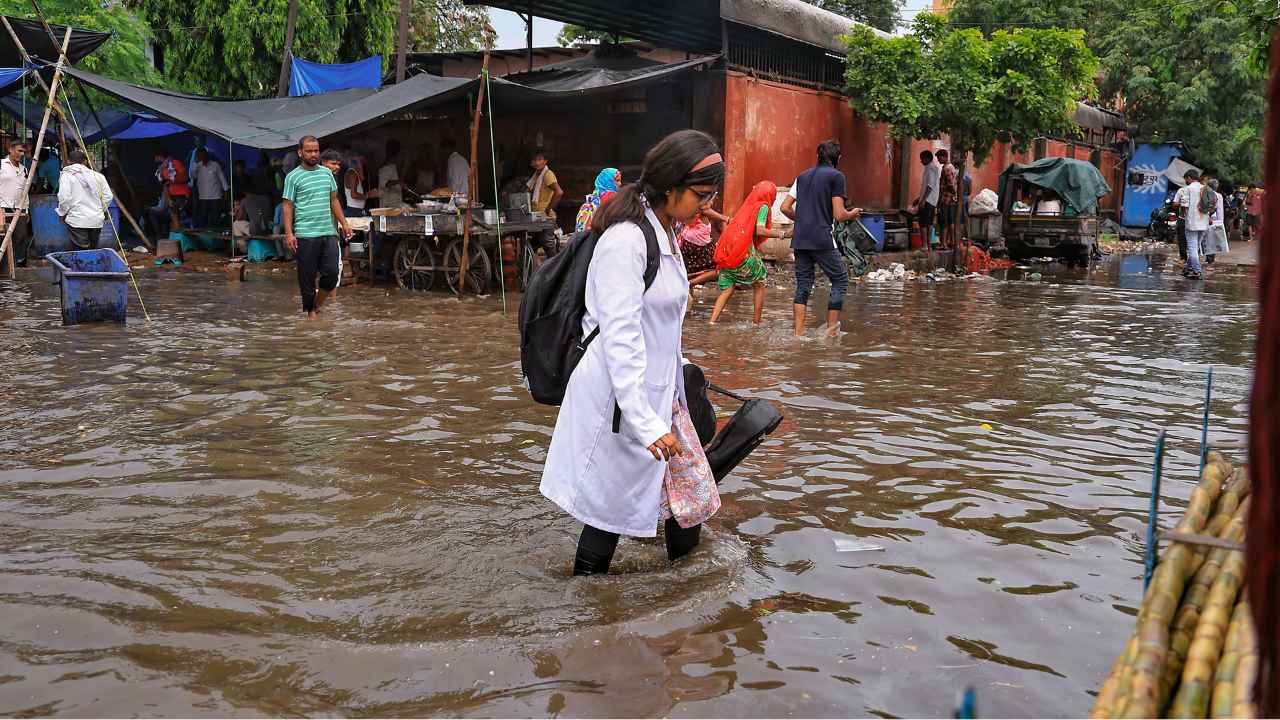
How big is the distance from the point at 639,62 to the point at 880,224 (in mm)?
5144

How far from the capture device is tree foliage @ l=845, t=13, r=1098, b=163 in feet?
60.0

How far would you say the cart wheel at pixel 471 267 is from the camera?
1351cm

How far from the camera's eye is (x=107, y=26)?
1948 centimetres

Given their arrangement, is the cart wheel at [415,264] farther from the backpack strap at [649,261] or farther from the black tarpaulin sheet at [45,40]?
the backpack strap at [649,261]

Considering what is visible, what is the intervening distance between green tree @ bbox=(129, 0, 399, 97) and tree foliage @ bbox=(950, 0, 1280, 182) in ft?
53.8

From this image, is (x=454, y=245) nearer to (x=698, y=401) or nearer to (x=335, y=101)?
(x=335, y=101)

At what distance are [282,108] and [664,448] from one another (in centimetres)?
1407

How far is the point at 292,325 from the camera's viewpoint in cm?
1059

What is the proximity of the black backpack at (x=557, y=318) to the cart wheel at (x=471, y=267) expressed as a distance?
9.83 metres

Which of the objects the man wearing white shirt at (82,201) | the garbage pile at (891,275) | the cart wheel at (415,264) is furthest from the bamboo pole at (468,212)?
the garbage pile at (891,275)

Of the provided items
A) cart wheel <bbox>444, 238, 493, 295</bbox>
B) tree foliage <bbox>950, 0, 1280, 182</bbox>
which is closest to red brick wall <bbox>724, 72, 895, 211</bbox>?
cart wheel <bbox>444, 238, 493, 295</bbox>

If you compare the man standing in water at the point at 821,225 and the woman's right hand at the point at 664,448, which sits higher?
the man standing in water at the point at 821,225

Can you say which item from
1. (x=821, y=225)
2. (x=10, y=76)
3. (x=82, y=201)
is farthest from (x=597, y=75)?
(x=10, y=76)

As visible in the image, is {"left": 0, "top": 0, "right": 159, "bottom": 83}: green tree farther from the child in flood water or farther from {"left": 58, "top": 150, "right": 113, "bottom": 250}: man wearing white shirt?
the child in flood water
